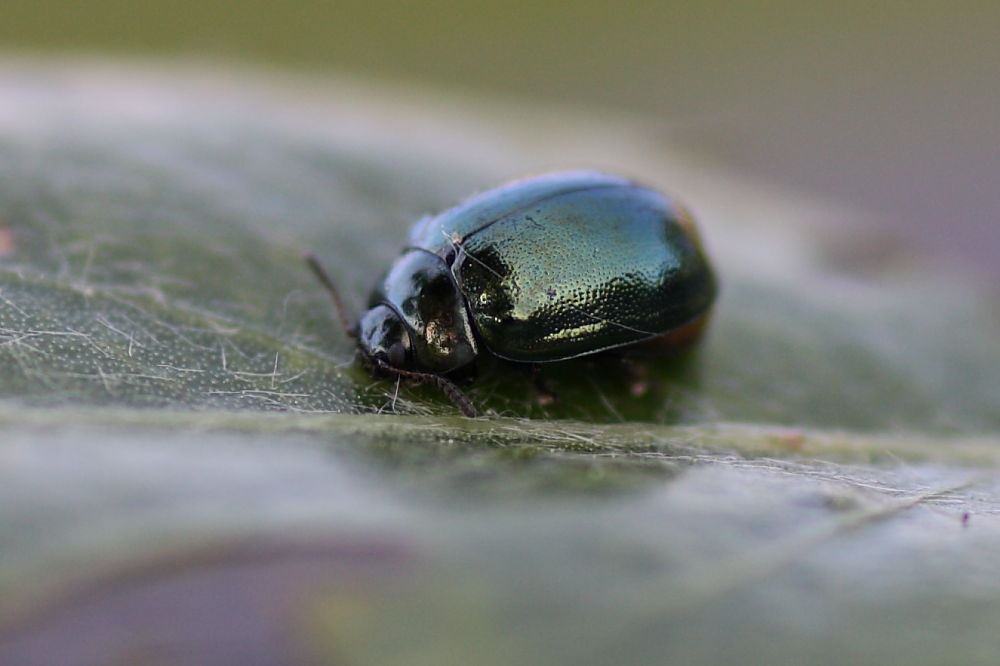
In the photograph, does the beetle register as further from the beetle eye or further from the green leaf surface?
the green leaf surface

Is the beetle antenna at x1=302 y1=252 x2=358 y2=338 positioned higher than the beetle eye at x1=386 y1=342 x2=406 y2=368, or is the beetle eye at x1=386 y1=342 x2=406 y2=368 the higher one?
the beetle antenna at x1=302 y1=252 x2=358 y2=338

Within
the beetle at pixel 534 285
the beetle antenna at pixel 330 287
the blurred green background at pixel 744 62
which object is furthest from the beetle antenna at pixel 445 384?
the blurred green background at pixel 744 62

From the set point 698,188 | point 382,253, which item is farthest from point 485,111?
point 382,253

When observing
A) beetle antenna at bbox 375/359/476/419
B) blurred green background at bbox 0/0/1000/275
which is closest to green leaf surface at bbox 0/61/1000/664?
beetle antenna at bbox 375/359/476/419

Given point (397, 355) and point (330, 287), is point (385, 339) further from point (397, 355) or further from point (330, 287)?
point (330, 287)

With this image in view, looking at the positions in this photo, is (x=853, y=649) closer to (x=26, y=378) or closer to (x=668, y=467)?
(x=668, y=467)

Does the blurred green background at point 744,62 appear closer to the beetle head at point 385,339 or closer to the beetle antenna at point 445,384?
the beetle head at point 385,339
